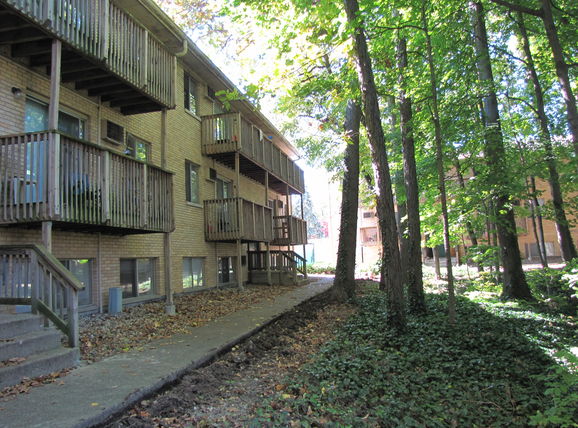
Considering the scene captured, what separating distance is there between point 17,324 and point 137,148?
6203 millimetres

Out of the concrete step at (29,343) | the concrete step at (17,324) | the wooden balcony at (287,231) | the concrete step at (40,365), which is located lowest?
the concrete step at (40,365)

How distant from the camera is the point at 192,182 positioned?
1304cm

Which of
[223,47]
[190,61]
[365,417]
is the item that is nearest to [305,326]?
[365,417]

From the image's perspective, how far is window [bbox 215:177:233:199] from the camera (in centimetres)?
1479

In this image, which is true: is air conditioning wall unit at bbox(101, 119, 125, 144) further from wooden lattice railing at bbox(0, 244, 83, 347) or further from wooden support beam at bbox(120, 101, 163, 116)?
wooden lattice railing at bbox(0, 244, 83, 347)

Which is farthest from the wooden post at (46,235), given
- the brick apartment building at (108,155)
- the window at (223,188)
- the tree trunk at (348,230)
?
the window at (223,188)

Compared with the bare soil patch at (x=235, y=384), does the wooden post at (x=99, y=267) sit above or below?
above

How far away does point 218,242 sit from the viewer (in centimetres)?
1407

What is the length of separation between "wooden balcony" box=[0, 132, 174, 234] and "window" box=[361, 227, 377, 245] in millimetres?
36682

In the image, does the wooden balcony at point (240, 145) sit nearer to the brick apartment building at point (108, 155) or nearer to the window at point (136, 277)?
the brick apartment building at point (108, 155)

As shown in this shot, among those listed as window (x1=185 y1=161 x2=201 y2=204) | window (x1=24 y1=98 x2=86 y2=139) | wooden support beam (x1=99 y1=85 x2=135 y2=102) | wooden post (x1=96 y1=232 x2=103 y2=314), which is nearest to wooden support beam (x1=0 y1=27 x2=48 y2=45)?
window (x1=24 y1=98 x2=86 y2=139)

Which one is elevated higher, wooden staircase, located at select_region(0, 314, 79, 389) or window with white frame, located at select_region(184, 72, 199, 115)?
window with white frame, located at select_region(184, 72, 199, 115)

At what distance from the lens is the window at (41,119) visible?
22.6 ft

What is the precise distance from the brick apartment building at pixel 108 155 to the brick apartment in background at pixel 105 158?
25 millimetres
